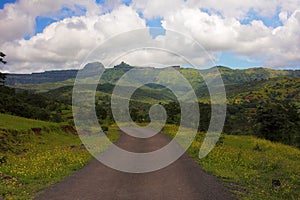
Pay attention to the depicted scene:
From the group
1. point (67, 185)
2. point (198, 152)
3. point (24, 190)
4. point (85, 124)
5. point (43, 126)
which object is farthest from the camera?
point (85, 124)

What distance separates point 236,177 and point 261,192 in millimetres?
2697

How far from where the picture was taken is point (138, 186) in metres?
Result: 11.4

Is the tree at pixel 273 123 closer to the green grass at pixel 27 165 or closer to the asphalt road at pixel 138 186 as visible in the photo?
the green grass at pixel 27 165

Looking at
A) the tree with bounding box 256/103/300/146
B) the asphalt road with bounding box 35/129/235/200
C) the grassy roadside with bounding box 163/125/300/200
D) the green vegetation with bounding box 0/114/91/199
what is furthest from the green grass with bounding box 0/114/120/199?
the tree with bounding box 256/103/300/146

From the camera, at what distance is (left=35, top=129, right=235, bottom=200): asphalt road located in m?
10.0

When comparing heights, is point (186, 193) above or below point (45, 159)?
above

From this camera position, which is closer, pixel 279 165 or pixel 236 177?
pixel 236 177

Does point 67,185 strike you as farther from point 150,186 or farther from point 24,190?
point 150,186

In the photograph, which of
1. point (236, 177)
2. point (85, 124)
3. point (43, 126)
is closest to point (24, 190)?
point (236, 177)

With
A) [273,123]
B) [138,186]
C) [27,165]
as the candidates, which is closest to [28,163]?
[27,165]

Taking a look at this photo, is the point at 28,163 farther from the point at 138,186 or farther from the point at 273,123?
the point at 273,123

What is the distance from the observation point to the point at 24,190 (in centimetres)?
1092

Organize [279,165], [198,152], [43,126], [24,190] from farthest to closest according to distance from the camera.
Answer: [43,126] < [198,152] < [279,165] < [24,190]

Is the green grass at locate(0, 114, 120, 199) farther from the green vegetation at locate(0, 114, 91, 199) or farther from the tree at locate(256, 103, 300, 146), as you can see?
the tree at locate(256, 103, 300, 146)
